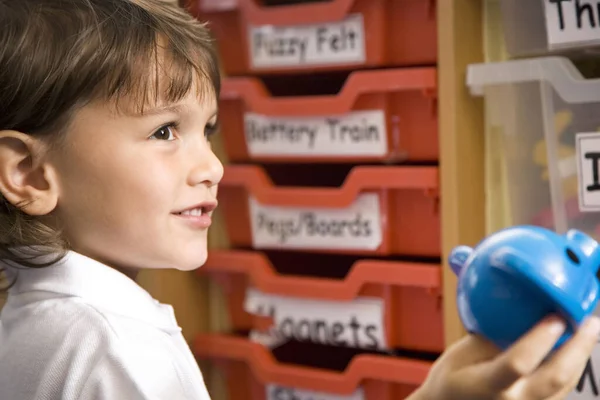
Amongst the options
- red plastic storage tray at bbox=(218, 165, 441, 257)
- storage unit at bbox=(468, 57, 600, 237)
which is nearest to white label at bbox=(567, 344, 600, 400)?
storage unit at bbox=(468, 57, 600, 237)

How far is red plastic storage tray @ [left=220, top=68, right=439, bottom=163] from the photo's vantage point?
2.86 ft

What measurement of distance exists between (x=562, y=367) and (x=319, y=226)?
550 mm

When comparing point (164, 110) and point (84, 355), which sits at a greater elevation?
point (164, 110)

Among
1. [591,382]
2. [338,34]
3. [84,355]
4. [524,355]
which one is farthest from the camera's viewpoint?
[338,34]

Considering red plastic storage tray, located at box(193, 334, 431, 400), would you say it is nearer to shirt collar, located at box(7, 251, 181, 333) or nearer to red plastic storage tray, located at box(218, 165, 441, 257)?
red plastic storage tray, located at box(218, 165, 441, 257)

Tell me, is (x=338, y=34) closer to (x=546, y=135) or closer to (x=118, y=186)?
(x=546, y=135)

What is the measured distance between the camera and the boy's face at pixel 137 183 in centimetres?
57

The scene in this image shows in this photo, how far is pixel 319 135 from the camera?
3.05 feet

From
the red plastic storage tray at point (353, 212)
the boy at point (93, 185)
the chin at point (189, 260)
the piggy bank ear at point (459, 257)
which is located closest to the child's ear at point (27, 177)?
the boy at point (93, 185)

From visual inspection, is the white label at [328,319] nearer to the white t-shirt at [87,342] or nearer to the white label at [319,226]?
the white label at [319,226]

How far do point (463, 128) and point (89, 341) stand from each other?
0.47m

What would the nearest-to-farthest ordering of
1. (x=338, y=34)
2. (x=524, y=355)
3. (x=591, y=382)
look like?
(x=524, y=355) < (x=591, y=382) < (x=338, y=34)

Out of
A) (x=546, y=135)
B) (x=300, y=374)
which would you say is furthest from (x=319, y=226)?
(x=546, y=135)

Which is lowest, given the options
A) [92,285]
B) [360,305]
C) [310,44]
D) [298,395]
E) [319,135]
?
[298,395]
